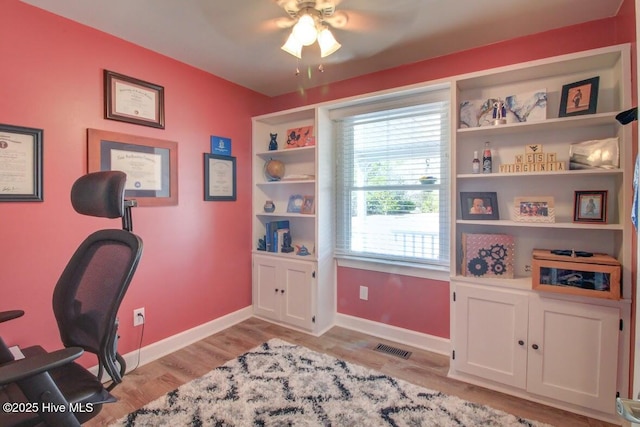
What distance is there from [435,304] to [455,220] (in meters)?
0.83

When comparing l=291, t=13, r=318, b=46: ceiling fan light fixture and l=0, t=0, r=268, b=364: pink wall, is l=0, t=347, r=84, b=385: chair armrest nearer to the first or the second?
l=0, t=0, r=268, b=364: pink wall

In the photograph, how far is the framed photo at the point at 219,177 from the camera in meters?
2.92

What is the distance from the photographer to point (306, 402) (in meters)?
1.94

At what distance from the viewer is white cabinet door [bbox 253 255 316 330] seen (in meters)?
2.94

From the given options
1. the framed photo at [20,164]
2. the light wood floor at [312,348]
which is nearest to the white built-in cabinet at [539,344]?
the light wood floor at [312,348]

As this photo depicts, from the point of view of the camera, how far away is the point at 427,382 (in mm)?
2170

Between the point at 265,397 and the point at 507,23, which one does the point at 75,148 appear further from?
the point at 507,23

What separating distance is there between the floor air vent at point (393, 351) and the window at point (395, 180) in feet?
2.45

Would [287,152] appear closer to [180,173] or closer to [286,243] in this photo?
[286,243]

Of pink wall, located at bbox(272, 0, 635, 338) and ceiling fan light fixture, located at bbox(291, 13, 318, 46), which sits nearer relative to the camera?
ceiling fan light fixture, located at bbox(291, 13, 318, 46)

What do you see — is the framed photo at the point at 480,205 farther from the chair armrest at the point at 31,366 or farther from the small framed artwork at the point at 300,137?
the chair armrest at the point at 31,366

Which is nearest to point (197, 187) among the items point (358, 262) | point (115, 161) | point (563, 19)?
point (115, 161)

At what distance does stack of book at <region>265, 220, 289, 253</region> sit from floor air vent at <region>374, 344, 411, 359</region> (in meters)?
1.32

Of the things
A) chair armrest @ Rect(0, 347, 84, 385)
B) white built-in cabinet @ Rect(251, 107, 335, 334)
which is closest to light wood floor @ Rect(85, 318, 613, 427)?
white built-in cabinet @ Rect(251, 107, 335, 334)
